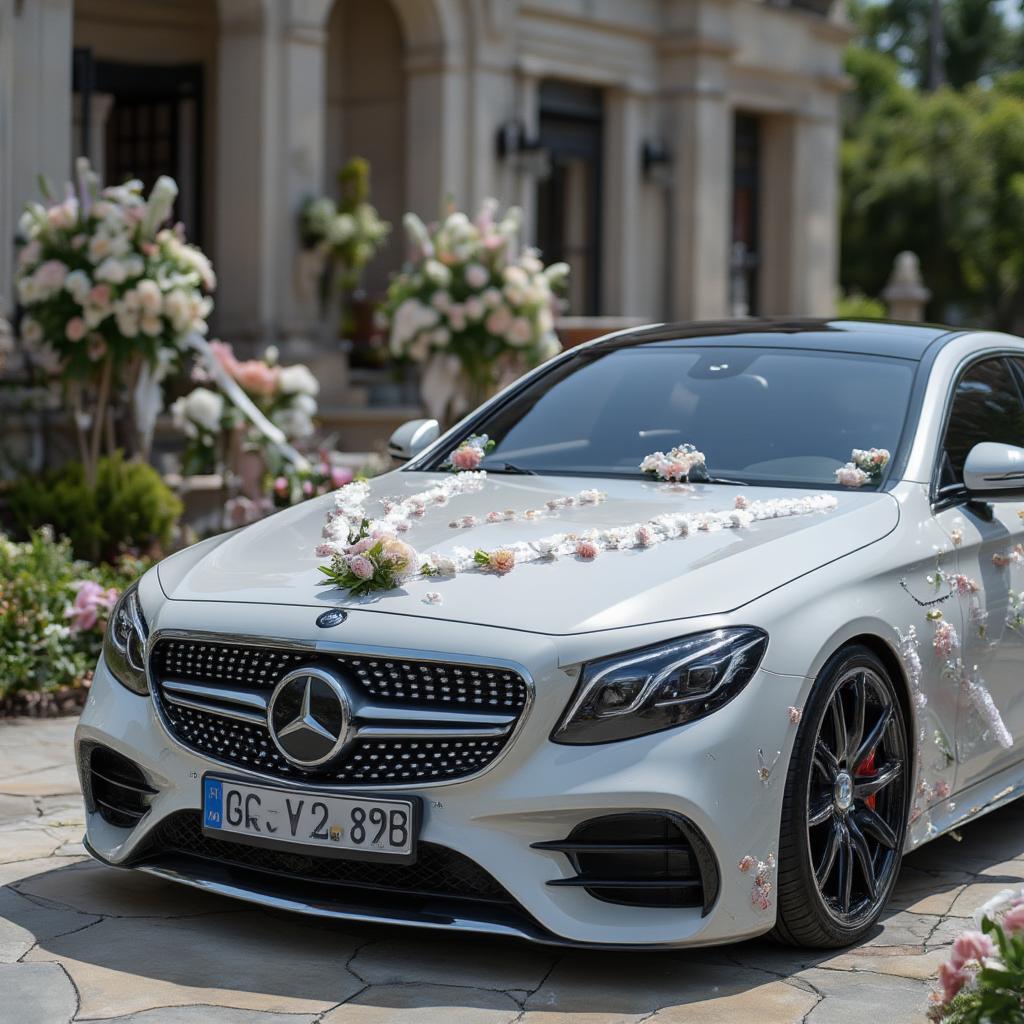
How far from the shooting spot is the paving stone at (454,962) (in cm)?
404

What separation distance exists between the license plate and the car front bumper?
0.13ft

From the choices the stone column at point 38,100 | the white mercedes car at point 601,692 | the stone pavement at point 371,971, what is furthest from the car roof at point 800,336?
the stone column at point 38,100

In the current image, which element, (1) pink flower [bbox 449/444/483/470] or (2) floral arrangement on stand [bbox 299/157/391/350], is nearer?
(1) pink flower [bbox 449/444/483/470]

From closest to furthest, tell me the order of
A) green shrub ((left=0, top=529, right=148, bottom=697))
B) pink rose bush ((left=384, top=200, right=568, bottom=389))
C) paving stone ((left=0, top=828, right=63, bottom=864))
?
paving stone ((left=0, top=828, right=63, bottom=864)) < green shrub ((left=0, top=529, right=148, bottom=697)) < pink rose bush ((left=384, top=200, right=568, bottom=389))

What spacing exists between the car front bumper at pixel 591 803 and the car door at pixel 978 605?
0.91 meters

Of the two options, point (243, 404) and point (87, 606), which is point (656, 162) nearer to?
point (243, 404)

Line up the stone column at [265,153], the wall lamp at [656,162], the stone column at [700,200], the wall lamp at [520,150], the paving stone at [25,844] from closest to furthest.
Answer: the paving stone at [25,844] → the stone column at [265,153] → the wall lamp at [520,150] → the wall lamp at [656,162] → the stone column at [700,200]

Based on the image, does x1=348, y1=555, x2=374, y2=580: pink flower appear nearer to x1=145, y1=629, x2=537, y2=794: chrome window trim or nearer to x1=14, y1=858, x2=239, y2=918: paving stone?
x1=145, y1=629, x2=537, y2=794: chrome window trim

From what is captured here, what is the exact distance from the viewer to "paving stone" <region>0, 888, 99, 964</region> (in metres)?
4.26

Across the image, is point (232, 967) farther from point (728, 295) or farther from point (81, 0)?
point (728, 295)

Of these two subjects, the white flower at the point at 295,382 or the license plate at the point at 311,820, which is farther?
the white flower at the point at 295,382

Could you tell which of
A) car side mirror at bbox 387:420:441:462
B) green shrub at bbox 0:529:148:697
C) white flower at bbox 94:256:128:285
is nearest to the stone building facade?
white flower at bbox 94:256:128:285

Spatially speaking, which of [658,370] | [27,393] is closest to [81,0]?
[27,393]

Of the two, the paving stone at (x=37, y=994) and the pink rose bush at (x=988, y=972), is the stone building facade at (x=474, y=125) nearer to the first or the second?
the paving stone at (x=37, y=994)
